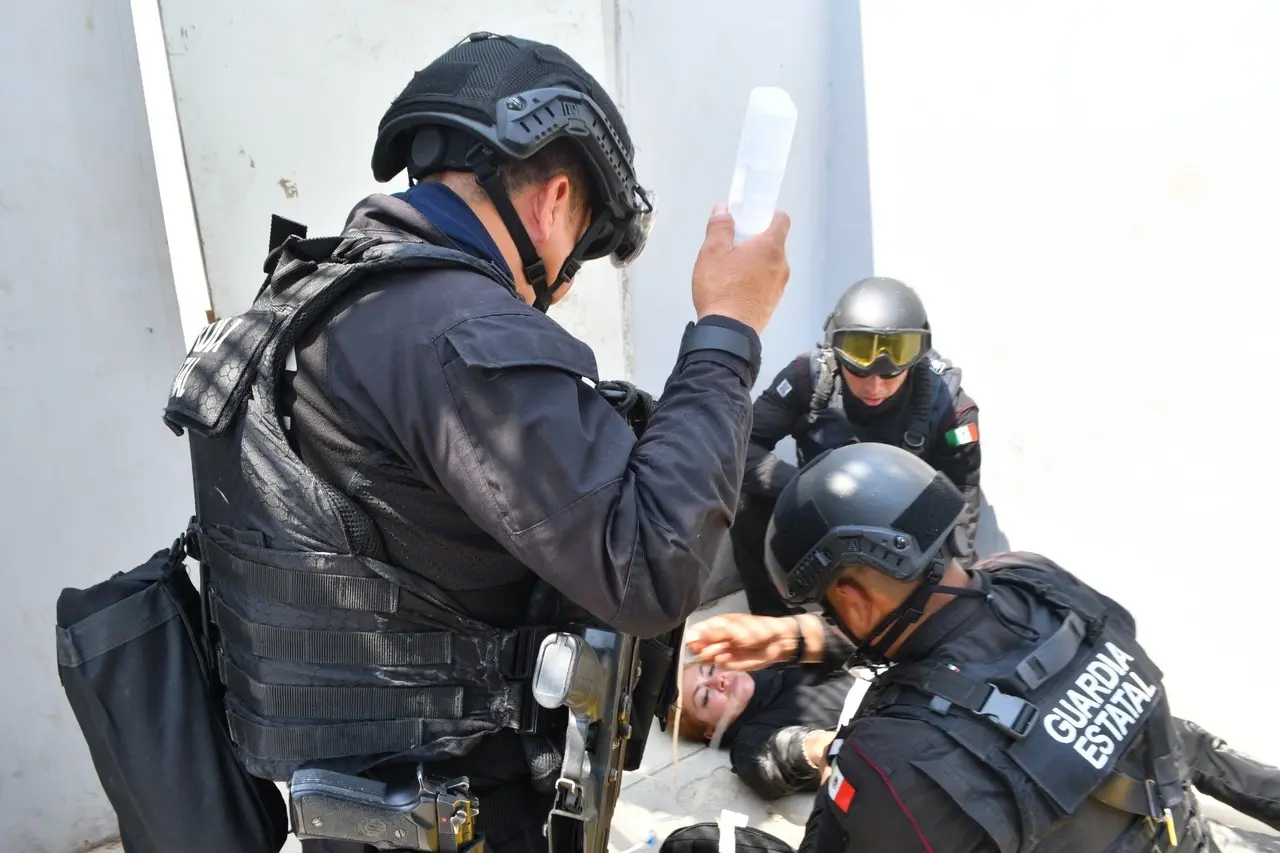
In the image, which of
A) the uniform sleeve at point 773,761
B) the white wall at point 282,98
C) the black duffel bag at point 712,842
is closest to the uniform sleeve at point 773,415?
the uniform sleeve at point 773,761

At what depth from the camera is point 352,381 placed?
109 cm

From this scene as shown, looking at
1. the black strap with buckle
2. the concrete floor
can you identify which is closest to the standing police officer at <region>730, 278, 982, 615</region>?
the concrete floor

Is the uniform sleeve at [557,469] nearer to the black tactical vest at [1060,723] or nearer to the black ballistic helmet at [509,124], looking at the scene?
the black ballistic helmet at [509,124]

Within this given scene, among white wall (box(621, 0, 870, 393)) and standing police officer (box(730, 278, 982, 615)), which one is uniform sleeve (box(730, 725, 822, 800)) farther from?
A: white wall (box(621, 0, 870, 393))

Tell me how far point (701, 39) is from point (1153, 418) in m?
2.38

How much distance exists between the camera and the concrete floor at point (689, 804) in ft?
9.32

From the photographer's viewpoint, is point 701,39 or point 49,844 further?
point 701,39

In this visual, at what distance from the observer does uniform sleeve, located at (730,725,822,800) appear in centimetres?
278

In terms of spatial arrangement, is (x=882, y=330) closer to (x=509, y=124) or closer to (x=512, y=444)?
(x=509, y=124)

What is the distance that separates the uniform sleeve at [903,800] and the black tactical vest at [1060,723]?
0.09ft

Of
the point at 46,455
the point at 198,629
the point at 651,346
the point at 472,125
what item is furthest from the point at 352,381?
the point at 651,346

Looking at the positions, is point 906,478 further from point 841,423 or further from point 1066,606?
point 841,423

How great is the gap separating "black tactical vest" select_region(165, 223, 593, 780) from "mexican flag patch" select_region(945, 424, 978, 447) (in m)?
2.88

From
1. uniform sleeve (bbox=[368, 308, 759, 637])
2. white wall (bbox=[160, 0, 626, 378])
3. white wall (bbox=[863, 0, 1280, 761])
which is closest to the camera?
uniform sleeve (bbox=[368, 308, 759, 637])
